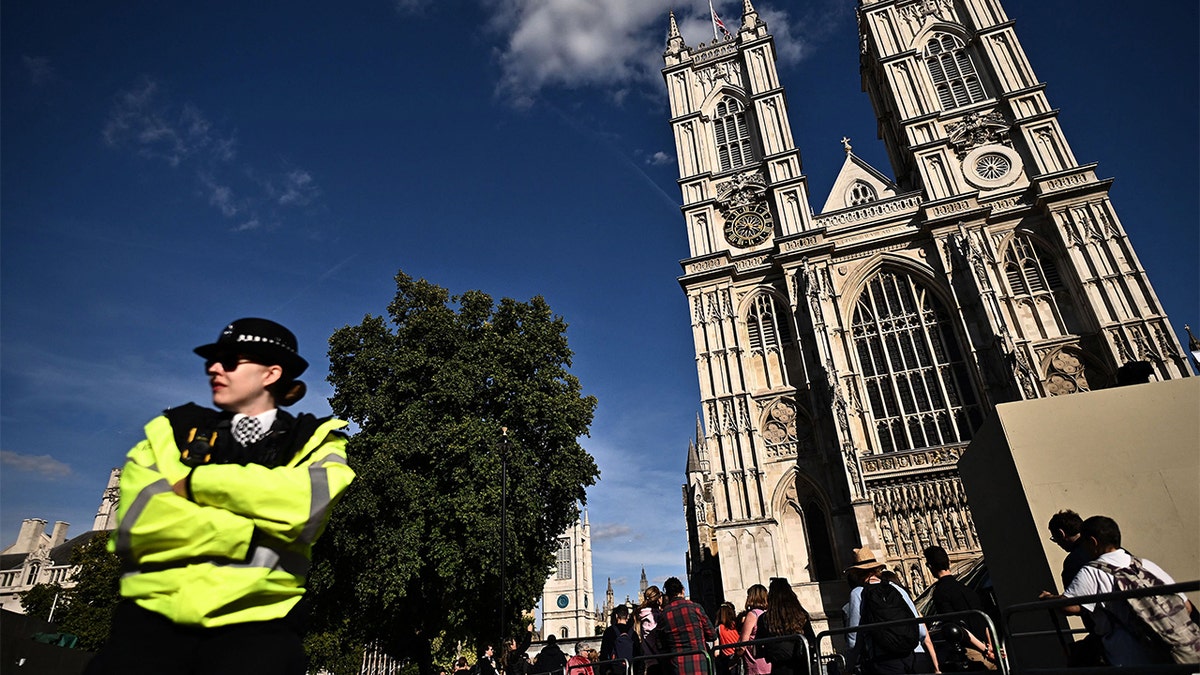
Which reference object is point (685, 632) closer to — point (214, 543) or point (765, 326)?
point (214, 543)

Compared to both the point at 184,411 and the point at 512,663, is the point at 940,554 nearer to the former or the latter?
the point at 184,411

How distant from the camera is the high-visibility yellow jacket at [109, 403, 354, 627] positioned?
1715 mm

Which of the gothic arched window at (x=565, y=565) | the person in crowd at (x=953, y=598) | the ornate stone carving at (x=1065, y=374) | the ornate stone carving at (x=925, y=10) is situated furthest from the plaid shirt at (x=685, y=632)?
the gothic arched window at (x=565, y=565)

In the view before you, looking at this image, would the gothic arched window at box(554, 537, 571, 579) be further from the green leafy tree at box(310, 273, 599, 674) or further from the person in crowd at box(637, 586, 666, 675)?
the person in crowd at box(637, 586, 666, 675)

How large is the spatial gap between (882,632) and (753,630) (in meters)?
1.77

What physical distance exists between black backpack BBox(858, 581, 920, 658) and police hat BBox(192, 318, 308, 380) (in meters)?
4.53

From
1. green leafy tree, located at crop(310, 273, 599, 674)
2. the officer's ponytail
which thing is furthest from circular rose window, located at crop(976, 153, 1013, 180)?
the officer's ponytail

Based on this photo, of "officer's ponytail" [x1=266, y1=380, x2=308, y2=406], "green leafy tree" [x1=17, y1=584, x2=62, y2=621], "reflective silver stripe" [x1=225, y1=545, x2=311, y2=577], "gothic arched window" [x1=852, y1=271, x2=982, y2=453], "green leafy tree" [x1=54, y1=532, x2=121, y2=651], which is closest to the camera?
"reflective silver stripe" [x1=225, y1=545, x2=311, y2=577]

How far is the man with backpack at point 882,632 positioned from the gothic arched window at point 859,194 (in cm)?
2475

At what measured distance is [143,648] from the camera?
173 centimetres

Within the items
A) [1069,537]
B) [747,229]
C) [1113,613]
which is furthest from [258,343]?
[747,229]

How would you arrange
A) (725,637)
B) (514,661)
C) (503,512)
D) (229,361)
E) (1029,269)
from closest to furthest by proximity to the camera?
(229,361) < (725,637) < (514,661) < (503,512) < (1029,269)

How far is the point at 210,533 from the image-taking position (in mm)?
1758

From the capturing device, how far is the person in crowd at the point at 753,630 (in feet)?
20.1
